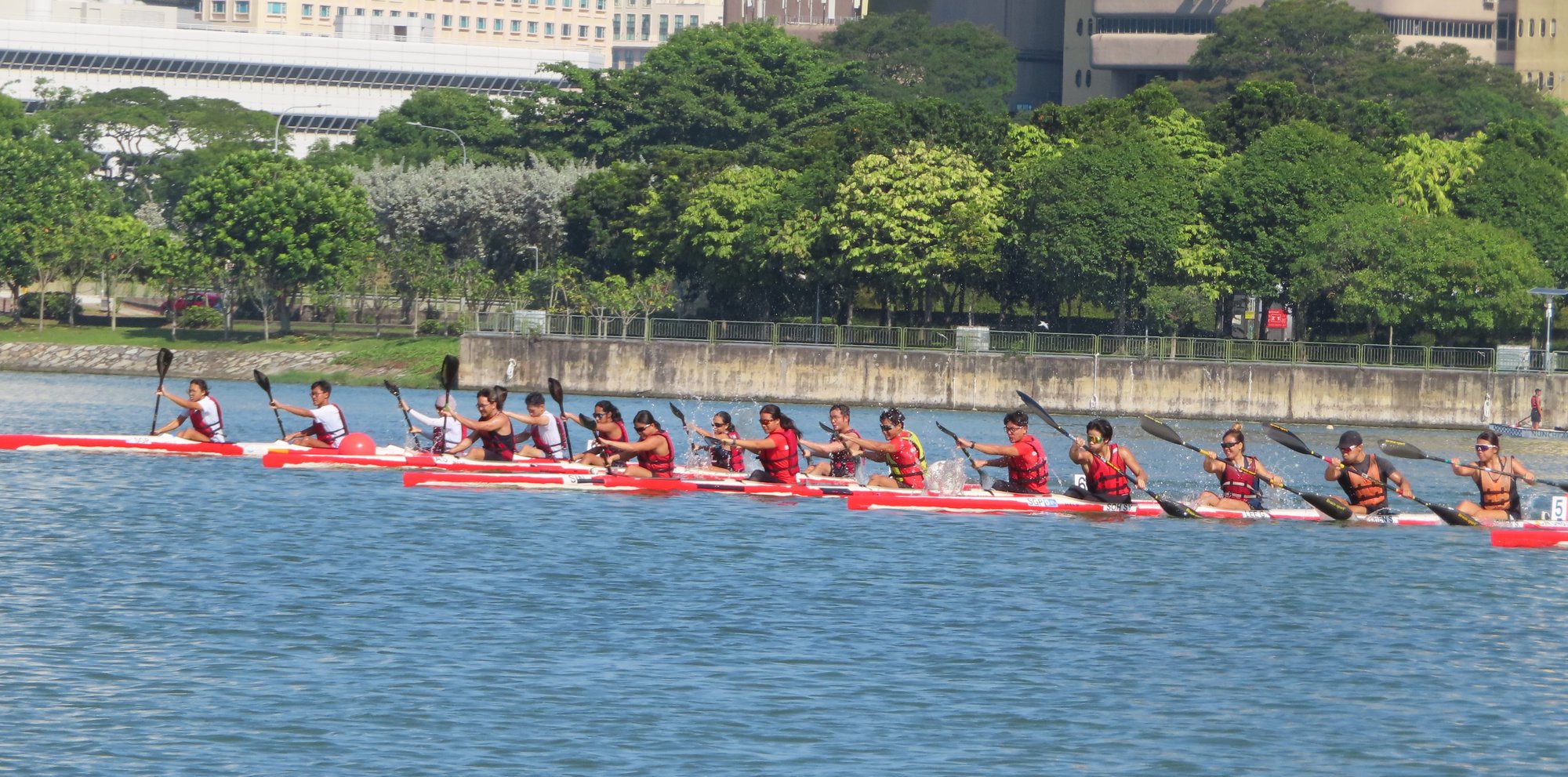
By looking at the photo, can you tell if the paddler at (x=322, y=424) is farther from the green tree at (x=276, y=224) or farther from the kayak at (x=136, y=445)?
the green tree at (x=276, y=224)

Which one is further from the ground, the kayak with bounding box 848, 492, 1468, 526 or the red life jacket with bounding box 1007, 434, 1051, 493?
the red life jacket with bounding box 1007, 434, 1051, 493

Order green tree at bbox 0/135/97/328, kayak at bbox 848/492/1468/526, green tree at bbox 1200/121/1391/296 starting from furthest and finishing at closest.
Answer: green tree at bbox 0/135/97/328 → green tree at bbox 1200/121/1391/296 → kayak at bbox 848/492/1468/526

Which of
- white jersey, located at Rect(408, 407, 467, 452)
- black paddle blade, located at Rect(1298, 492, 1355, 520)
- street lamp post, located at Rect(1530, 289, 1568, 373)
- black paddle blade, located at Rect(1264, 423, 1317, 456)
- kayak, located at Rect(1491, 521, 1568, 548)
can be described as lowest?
kayak, located at Rect(1491, 521, 1568, 548)

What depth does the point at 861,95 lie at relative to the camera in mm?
106812

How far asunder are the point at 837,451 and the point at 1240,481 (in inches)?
267

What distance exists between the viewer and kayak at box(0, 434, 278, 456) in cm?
3912

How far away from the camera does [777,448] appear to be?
35688mm

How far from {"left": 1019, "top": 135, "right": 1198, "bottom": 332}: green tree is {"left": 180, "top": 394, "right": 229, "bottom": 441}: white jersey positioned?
41.7 m

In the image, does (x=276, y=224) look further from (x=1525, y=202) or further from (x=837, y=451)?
(x=837, y=451)

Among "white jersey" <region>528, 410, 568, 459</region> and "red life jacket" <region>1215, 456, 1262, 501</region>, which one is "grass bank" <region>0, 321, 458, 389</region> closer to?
"white jersey" <region>528, 410, 568, 459</region>

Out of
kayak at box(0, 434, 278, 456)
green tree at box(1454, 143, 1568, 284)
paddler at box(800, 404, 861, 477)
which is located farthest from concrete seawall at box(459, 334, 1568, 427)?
paddler at box(800, 404, 861, 477)

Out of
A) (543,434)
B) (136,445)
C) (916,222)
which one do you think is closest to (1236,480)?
(543,434)

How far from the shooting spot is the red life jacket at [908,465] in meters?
35.0

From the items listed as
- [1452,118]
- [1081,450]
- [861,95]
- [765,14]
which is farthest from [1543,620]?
[765,14]
